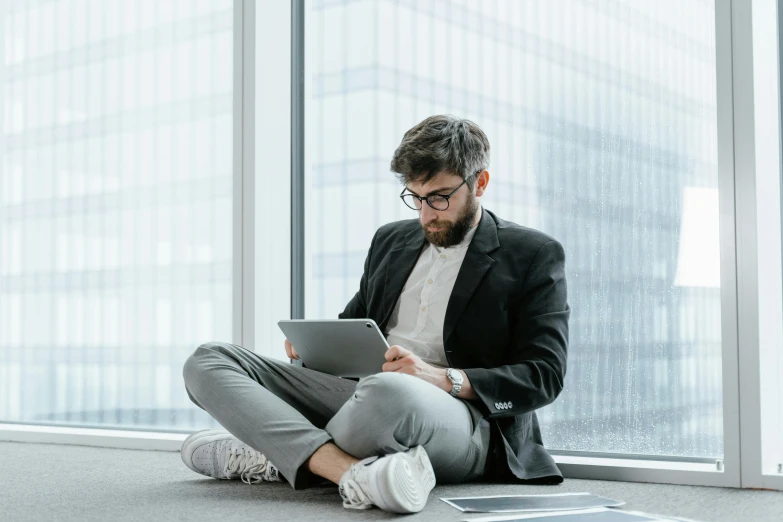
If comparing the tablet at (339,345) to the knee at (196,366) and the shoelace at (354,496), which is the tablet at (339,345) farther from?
the shoelace at (354,496)

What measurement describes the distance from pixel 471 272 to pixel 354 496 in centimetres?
66

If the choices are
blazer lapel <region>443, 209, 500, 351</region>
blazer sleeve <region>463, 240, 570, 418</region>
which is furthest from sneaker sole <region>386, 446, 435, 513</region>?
blazer lapel <region>443, 209, 500, 351</region>

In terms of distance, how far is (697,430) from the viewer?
2307 millimetres

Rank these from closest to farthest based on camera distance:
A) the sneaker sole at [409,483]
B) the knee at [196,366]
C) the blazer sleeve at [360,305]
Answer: the sneaker sole at [409,483] → the knee at [196,366] → the blazer sleeve at [360,305]

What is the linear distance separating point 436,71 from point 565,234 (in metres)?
0.71

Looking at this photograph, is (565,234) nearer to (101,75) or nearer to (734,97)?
(734,97)

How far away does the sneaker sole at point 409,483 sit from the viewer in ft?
5.65

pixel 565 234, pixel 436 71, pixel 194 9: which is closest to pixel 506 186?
pixel 565 234

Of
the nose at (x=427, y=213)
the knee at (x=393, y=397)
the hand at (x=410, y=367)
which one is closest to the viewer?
the knee at (x=393, y=397)

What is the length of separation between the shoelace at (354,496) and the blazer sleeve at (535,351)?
38cm

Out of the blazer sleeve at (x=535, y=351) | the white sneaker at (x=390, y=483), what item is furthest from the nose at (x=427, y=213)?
the white sneaker at (x=390, y=483)

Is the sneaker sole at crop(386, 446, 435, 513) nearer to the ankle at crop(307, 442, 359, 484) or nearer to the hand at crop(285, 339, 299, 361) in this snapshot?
the ankle at crop(307, 442, 359, 484)

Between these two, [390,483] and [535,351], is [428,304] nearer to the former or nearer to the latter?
[535,351]

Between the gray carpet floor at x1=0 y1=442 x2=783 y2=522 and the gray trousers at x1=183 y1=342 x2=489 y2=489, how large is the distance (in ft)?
0.32
